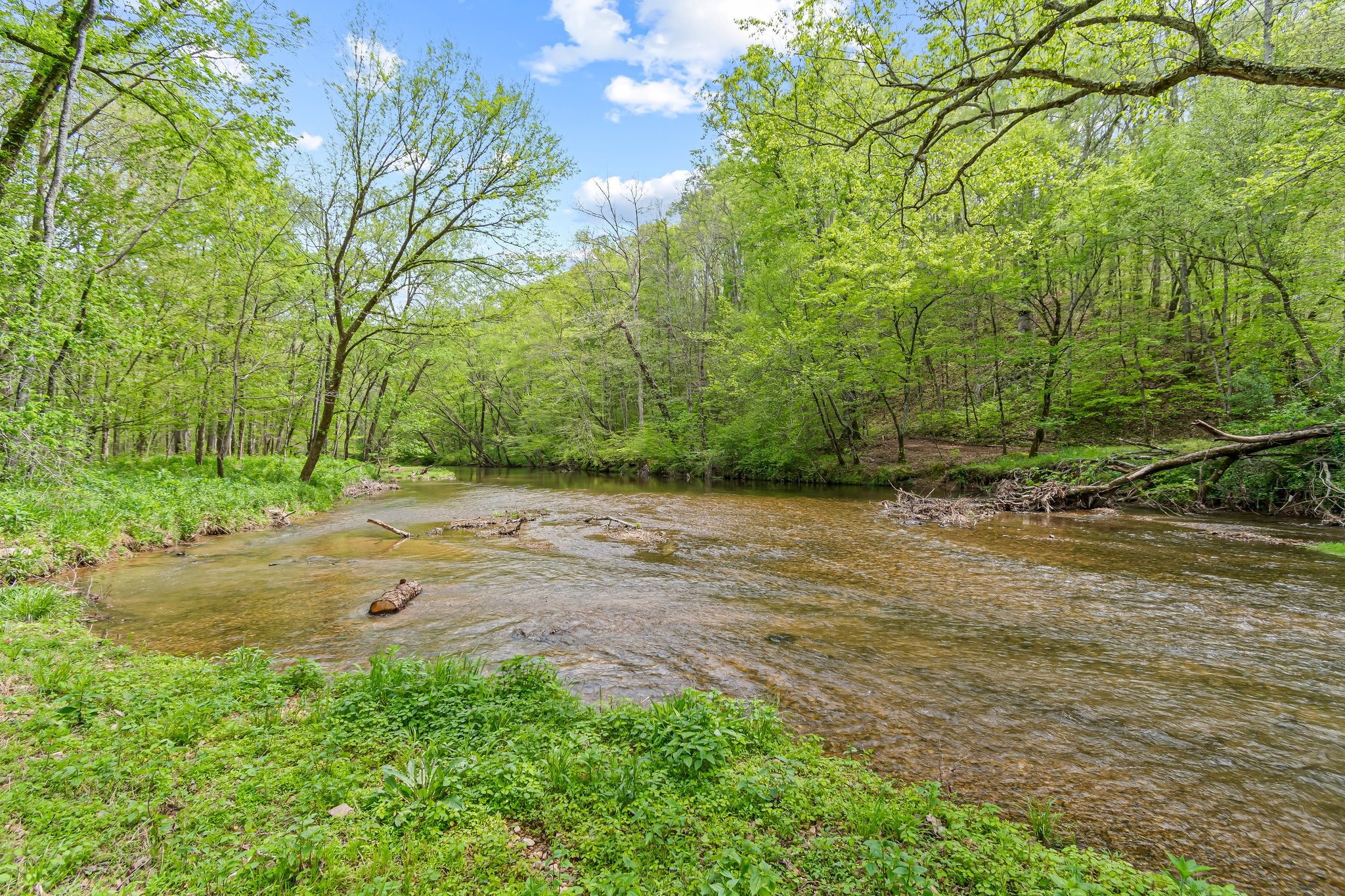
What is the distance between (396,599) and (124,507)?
7006 mm

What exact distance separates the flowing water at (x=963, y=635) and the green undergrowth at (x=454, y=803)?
0.70 meters

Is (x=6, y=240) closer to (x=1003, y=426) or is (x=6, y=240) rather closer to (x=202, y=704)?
(x=202, y=704)

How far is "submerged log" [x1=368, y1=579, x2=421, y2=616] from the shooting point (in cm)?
657

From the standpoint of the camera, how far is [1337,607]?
6.16m

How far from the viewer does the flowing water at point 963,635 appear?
128 inches

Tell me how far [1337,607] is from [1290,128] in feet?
43.3

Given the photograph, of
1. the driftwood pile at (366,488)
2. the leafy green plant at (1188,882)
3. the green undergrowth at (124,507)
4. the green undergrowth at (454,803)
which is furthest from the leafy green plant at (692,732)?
the driftwood pile at (366,488)

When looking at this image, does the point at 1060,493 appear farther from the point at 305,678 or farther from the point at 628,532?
the point at 305,678

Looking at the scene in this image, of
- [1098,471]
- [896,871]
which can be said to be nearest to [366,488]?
[896,871]

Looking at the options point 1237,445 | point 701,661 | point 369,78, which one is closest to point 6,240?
point 701,661

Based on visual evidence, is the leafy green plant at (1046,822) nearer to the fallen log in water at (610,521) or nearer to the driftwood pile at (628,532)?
the driftwood pile at (628,532)

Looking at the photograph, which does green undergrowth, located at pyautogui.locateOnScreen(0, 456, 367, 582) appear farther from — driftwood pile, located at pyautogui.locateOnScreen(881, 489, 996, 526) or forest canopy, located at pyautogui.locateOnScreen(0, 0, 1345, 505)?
driftwood pile, located at pyautogui.locateOnScreen(881, 489, 996, 526)

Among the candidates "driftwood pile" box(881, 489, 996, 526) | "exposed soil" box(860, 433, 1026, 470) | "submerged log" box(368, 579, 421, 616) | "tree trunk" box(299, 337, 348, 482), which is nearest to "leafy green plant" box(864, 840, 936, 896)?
"submerged log" box(368, 579, 421, 616)

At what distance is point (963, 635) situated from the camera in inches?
230
